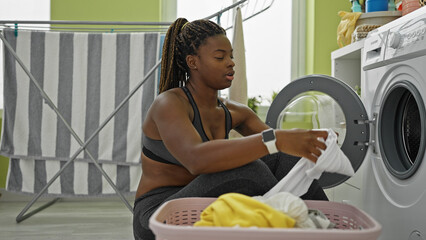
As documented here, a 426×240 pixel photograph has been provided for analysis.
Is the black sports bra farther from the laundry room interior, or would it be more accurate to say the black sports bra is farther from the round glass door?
the round glass door

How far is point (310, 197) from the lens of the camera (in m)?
1.33

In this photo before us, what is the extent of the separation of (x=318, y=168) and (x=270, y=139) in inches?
5.4

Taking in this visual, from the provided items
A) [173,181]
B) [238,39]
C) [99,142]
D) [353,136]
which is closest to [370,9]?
[238,39]

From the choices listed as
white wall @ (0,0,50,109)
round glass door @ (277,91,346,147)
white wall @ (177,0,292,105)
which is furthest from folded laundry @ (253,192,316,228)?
white wall @ (0,0,50,109)

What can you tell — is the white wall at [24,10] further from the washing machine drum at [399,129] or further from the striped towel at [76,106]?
the washing machine drum at [399,129]

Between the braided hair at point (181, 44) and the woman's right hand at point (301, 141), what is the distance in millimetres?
496

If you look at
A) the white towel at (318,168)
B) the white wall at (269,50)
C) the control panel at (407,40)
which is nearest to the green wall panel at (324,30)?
the white wall at (269,50)

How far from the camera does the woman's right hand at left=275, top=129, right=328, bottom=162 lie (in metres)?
1.08

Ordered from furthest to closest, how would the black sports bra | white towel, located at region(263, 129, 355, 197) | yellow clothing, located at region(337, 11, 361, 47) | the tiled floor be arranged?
1. yellow clothing, located at region(337, 11, 361, 47)
2. the tiled floor
3. the black sports bra
4. white towel, located at region(263, 129, 355, 197)

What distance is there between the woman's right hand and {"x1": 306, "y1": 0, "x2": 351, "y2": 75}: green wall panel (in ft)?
7.73

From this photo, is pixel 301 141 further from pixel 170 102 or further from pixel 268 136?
pixel 170 102

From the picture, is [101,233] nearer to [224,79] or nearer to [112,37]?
[112,37]

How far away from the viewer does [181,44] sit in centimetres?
150

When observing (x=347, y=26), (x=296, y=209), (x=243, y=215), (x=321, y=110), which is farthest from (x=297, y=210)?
(x=347, y=26)
